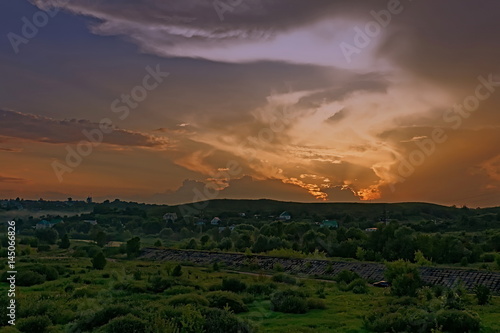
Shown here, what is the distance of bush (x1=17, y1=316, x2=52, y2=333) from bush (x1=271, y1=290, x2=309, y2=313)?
42.5ft

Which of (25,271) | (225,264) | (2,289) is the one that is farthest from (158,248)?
(2,289)

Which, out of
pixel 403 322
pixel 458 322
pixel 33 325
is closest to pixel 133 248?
pixel 33 325

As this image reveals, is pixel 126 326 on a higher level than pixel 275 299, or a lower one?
higher

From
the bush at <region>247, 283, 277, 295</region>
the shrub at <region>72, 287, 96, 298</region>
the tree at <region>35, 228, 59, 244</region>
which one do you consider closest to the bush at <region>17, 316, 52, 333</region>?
the shrub at <region>72, 287, 96, 298</region>

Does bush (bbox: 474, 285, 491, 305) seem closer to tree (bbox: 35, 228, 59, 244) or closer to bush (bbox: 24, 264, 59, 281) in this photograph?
bush (bbox: 24, 264, 59, 281)

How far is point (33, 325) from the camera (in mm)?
21219

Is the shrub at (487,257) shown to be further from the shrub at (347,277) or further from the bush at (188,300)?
the bush at (188,300)

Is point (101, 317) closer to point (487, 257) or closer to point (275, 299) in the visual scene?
point (275, 299)

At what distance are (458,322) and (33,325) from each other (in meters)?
19.4

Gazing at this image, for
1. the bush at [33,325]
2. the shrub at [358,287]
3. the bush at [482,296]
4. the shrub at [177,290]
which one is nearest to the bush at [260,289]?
the shrub at [177,290]

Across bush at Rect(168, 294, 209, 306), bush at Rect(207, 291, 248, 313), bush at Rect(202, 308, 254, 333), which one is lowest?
bush at Rect(207, 291, 248, 313)

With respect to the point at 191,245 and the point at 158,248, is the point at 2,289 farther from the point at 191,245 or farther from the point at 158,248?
the point at 191,245

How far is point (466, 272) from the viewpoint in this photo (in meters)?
43.5

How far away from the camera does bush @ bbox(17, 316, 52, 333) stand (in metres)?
21.0
